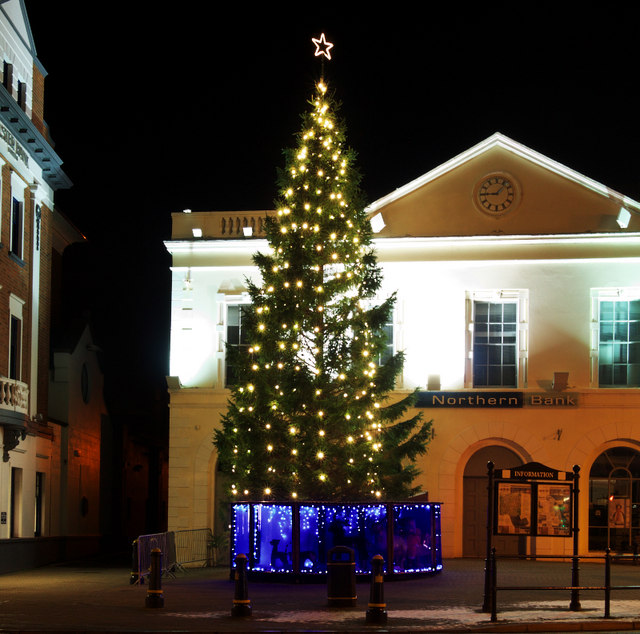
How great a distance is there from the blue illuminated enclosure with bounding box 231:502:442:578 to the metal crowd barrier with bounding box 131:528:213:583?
1.87 m

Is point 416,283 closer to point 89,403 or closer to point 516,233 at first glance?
point 516,233

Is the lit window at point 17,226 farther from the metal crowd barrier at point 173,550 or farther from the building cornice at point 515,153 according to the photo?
the building cornice at point 515,153

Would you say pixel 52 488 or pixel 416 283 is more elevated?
pixel 416 283

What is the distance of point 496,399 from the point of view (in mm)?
30250

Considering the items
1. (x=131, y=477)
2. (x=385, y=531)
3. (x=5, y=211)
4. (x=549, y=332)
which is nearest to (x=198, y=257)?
(x=5, y=211)

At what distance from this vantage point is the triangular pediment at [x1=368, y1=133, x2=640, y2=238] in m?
30.6

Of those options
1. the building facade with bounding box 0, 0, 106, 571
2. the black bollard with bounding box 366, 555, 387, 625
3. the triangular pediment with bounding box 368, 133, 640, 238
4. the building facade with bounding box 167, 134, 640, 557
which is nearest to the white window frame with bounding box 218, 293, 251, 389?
the building facade with bounding box 167, 134, 640, 557

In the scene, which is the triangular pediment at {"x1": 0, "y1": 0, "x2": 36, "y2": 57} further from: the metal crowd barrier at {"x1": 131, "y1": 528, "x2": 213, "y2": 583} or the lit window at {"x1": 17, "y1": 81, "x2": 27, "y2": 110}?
the metal crowd barrier at {"x1": 131, "y1": 528, "x2": 213, "y2": 583}

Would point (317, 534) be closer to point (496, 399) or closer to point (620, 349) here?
point (496, 399)

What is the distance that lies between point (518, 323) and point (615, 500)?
5.46m

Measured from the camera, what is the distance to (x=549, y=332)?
1196 inches

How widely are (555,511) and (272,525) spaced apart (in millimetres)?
6660

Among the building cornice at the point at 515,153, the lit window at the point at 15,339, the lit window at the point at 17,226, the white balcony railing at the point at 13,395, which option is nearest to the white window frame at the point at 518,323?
the building cornice at the point at 515,153

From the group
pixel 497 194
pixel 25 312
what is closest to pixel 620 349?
pixel 497 194
